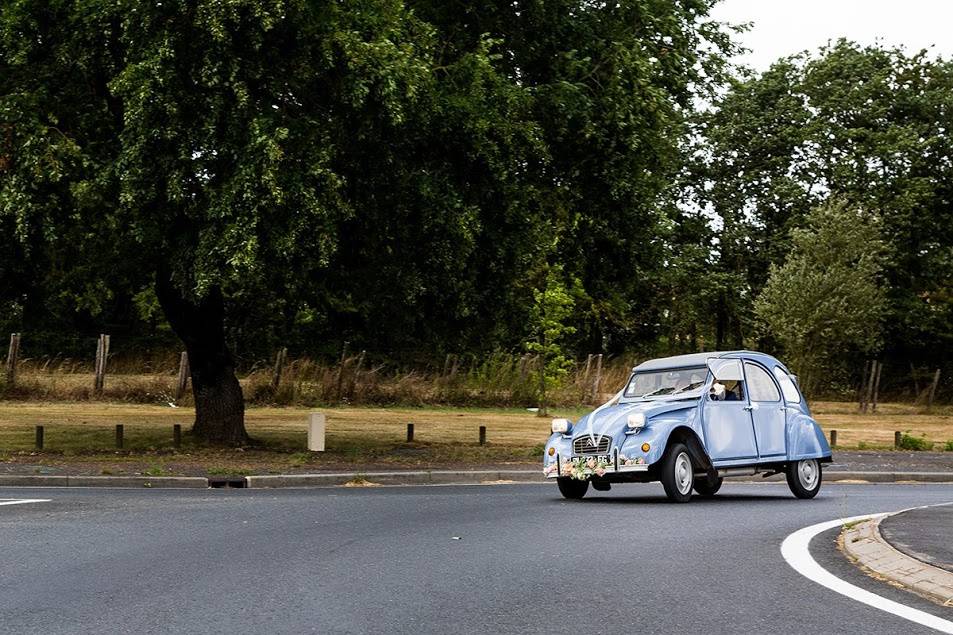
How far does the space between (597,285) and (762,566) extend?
14133 millimetres

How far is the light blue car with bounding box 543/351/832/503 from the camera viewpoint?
14.7m

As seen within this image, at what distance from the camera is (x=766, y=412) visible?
16.4 metres

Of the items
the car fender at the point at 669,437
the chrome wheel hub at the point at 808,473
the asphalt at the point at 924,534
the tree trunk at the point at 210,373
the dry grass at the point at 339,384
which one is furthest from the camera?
the dry grass at the point at 339,384

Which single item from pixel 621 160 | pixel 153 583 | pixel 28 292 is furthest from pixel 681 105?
pixel 153 583

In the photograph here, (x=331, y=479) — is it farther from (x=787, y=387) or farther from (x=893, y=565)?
(x=893, y=565)

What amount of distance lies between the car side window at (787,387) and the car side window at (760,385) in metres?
0.19

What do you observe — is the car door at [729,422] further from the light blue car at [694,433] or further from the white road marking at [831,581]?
the white road marking at [831,581]

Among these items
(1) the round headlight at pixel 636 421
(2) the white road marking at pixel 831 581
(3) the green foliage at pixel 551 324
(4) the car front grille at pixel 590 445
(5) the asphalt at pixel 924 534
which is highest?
(3) the green foliage at pixel 551 324

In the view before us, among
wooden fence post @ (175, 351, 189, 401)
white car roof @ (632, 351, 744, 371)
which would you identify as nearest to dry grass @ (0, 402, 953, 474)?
wooden fence post @ (175, 351, 189, 401)

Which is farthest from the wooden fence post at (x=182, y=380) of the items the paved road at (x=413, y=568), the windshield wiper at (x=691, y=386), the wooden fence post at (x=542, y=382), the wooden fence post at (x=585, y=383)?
the windshield wiper at (x=691, y=386)

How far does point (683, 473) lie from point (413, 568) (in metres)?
6.63

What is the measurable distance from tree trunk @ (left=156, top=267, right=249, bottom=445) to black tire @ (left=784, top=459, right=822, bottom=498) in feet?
35.2

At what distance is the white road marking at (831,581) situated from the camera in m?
6.86

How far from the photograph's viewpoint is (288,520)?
12.4 metres
